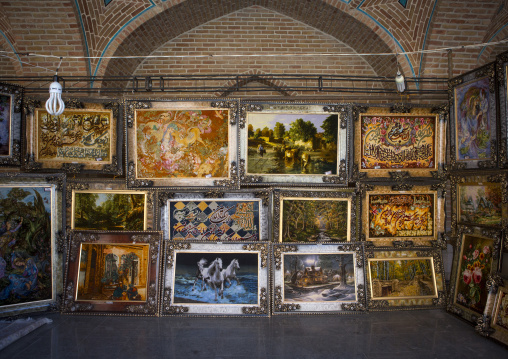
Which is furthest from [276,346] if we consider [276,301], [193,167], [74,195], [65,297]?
[74,195]

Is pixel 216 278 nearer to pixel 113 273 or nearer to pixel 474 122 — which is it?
pixel 113 273

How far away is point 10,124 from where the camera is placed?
4.86m

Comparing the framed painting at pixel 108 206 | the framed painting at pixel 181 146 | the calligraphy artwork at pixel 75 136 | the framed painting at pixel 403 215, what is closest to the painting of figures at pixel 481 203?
the framed painting at pixel 403 215

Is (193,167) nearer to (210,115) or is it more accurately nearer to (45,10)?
(210,115)

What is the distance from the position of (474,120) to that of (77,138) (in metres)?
5.20

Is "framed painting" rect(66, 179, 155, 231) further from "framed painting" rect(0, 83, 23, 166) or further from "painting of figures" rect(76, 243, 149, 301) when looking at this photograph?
"framed painting" rect(0, 83, 23, 166)

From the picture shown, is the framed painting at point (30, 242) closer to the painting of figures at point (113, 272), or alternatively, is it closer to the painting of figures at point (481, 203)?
the painting of figures at point (113, 272)

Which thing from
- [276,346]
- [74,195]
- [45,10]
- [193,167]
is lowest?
[276,346]

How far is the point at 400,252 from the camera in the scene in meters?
5.00

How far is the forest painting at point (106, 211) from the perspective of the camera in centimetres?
498

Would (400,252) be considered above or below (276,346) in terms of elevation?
above

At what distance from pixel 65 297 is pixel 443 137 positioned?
217 inches

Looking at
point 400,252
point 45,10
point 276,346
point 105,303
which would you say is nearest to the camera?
point 276,346

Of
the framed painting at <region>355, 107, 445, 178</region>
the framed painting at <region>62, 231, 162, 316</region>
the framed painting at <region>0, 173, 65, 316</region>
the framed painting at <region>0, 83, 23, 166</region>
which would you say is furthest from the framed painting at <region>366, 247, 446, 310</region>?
the framed painting at <region>0, 83, 23, 166</region>
